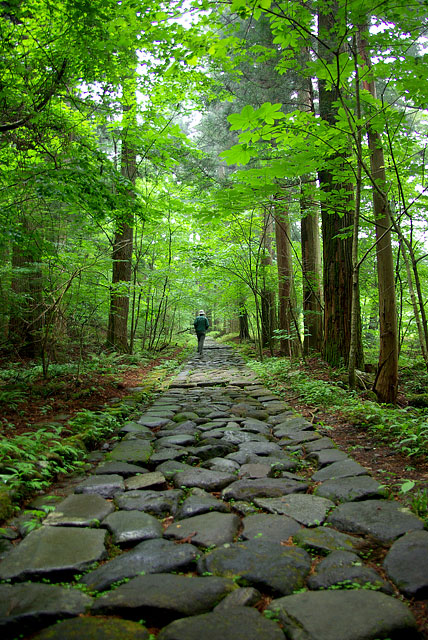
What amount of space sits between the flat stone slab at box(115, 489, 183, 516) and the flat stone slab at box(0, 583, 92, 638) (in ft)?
2.96

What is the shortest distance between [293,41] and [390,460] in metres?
4.42

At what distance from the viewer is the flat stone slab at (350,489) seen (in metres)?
2.62

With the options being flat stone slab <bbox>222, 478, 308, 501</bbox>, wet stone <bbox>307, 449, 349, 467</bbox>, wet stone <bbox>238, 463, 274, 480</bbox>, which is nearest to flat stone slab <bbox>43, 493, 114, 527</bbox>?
flat stone slab <bbox>222, 478, 308, 501</bbox>

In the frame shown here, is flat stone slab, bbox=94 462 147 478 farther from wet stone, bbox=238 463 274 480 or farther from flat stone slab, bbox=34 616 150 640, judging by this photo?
flat stone slab, bbox=34 616 150 640

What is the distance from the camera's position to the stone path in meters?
1.44

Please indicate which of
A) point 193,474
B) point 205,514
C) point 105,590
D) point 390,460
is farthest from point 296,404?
point 105,590

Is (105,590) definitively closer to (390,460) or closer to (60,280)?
(390,460)

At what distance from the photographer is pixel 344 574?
69.0 inches

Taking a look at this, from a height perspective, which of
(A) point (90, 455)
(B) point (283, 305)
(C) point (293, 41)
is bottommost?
(A) point (90, 455)

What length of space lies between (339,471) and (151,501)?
1.53 m

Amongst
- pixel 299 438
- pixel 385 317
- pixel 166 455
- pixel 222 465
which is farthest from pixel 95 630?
pixel 385 317

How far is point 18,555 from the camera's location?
76.3 inches

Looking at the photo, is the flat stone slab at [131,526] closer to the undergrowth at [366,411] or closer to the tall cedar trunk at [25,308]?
the undergrowth at [366,411]

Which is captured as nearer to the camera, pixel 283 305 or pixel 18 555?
pixel 18 555
